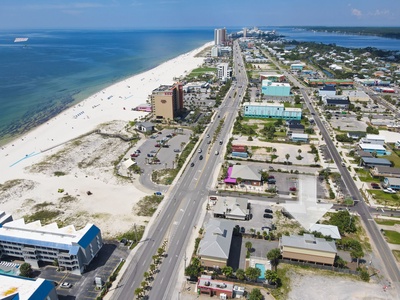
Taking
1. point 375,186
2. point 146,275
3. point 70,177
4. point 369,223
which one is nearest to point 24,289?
point 146,275

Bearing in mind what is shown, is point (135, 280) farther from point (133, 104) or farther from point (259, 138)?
point (133, 104)

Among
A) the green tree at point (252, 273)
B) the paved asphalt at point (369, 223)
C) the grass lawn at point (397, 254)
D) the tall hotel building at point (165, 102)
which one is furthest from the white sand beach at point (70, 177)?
the grass lawn at point (397, 254)

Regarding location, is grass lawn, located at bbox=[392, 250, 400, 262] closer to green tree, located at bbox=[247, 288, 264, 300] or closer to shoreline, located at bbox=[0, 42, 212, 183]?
green tree, located at bbox=[247, 288, 264, 300]

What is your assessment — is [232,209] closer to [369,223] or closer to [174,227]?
[174,227]

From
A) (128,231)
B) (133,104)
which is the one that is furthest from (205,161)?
(133,104)

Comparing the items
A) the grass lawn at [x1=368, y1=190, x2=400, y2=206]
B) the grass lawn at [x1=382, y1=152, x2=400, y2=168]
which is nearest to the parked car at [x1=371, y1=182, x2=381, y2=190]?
the grass lawn at [x1=368, y1=190, x2=400, y2=206]

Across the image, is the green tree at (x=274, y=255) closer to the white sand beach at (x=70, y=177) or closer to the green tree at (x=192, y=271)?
the green tree at (x=192, y=271)
